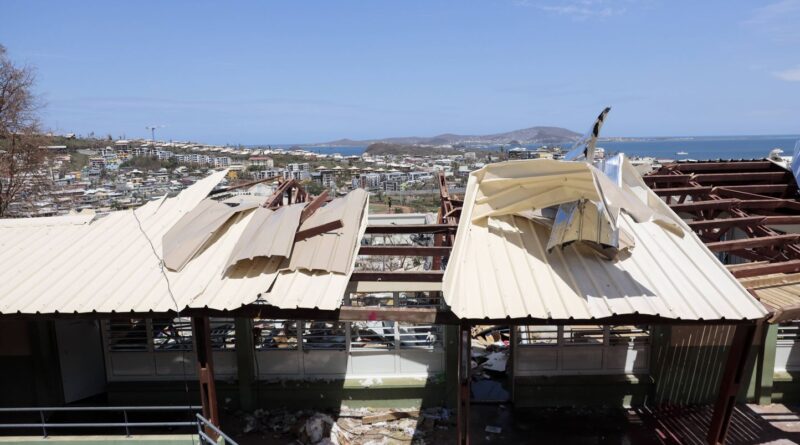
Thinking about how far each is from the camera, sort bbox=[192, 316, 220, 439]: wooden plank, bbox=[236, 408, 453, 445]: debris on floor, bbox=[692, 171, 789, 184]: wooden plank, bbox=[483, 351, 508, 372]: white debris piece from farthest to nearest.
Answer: bbox=[692, 171, 789, 184]: wooden plank < bbox=[483, 351, 508, 372]: white debris piece < bbox=[236, 408, 453, 445]: debris on floor < bbox=[192, 316, 220, 439]: wooden plank

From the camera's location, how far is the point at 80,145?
83312 mm

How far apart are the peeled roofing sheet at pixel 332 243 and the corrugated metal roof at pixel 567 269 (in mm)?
1735

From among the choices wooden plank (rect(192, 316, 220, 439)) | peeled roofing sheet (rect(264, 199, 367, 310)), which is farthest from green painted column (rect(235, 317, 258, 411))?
peeled roofing sheet (rect(264, 199, 367, 310))

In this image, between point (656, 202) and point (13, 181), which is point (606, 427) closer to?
point (656, 202)

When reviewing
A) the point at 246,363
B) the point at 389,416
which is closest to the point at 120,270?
the point at 246,363

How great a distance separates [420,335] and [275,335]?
3.11 m

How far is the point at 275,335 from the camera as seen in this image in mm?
10148

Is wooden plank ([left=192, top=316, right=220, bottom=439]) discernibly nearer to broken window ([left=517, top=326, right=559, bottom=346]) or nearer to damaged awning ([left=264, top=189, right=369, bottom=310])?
damaged awning ([left=264, top=189, right=369, bottom=310])

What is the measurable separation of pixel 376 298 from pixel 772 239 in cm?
761

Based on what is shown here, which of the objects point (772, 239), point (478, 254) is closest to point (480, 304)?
point (478, 254)

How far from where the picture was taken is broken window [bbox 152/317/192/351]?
10125 millimetres

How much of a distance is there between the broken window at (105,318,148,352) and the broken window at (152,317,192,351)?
0.72 feet

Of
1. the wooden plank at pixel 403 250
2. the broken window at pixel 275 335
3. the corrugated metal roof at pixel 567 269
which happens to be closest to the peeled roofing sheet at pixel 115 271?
the wooden plank at pixel 403 250

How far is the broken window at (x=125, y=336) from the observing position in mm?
10117
